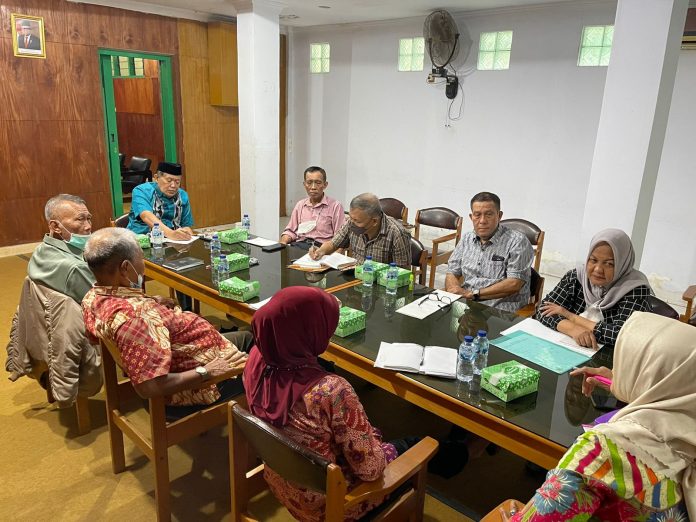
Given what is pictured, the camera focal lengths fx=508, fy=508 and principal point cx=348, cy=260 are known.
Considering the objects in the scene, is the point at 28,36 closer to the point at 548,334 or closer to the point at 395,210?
the point at 395,210

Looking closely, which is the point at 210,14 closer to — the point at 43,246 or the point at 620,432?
the point at 43,246

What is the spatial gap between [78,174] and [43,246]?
12.1ft

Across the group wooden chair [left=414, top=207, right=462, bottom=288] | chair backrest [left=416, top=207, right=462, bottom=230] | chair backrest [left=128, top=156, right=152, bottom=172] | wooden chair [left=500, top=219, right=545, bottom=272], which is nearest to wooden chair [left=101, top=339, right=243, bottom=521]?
wooden chair [left=414, top=207, right=462, bottom=288]

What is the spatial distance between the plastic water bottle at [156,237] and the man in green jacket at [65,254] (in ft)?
2.32

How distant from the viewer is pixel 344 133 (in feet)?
22.9

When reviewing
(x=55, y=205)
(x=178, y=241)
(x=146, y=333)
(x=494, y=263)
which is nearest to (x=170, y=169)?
(x=178, y=241)

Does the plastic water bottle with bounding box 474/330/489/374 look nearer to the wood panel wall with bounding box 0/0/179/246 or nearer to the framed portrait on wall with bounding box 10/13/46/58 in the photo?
the wood panel wall with bounding box 0/0/179/246

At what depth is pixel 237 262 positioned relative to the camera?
3.00 m

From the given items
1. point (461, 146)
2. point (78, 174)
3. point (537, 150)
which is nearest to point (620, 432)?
point (537, 150)

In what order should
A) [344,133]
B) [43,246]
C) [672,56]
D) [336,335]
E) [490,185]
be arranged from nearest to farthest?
[336,335] < [43,246] < [672,56] < [490,185] < [344,133]

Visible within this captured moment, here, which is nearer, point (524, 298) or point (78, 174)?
point (524, 298)

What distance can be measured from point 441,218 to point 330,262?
71.6 inches

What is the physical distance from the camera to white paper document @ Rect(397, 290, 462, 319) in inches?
95.5

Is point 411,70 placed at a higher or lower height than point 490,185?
higher
